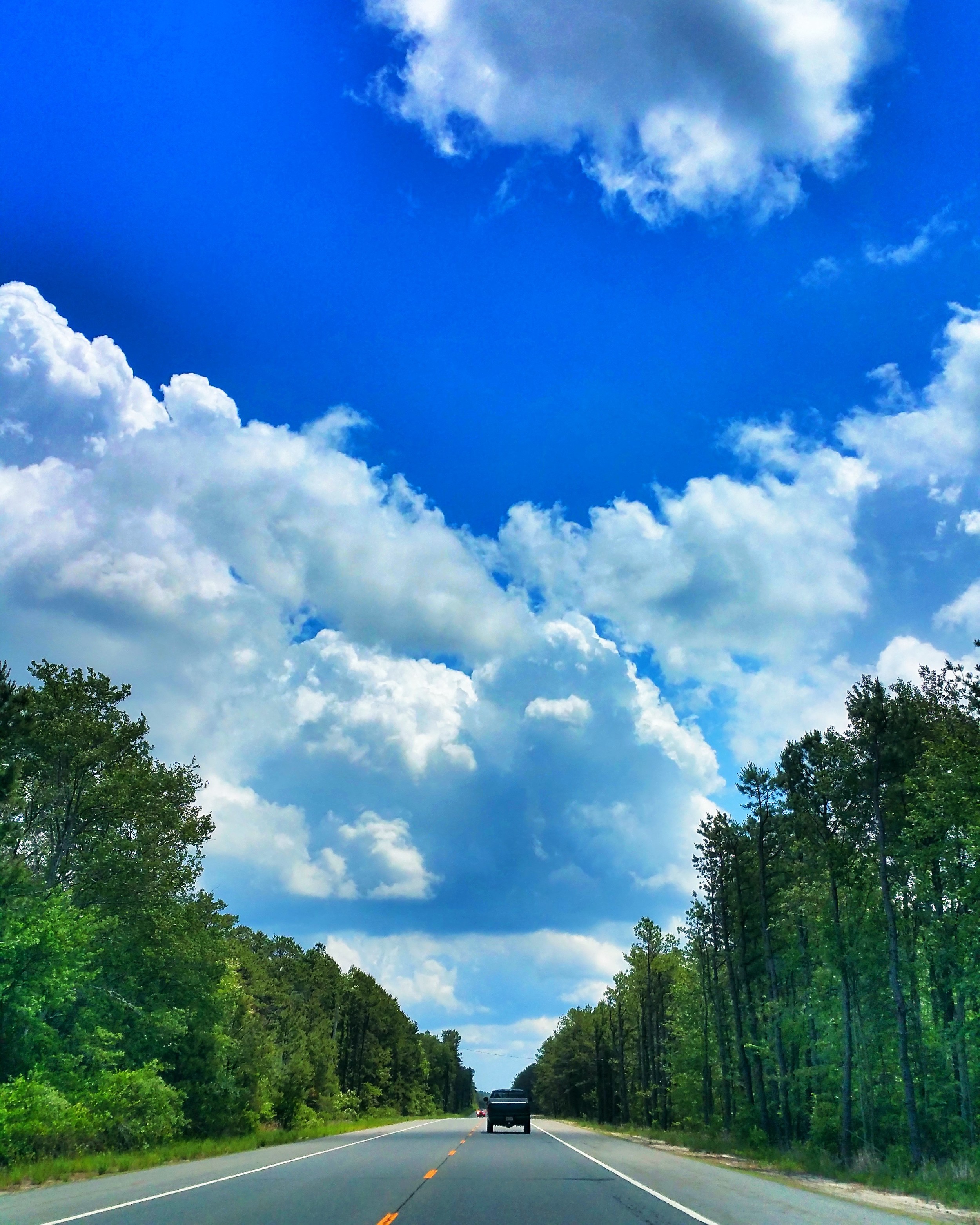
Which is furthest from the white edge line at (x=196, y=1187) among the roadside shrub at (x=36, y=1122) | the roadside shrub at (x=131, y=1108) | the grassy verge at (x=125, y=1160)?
the roadside shrub at (x=36, y=1122)

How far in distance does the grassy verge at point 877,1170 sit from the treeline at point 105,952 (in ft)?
64.6

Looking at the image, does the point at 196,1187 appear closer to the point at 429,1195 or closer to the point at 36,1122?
the point at 429,1195

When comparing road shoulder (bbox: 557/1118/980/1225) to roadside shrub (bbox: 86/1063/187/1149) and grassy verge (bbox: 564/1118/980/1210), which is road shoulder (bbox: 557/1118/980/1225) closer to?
grassy verge (bbox: 564/1118/980/1210)

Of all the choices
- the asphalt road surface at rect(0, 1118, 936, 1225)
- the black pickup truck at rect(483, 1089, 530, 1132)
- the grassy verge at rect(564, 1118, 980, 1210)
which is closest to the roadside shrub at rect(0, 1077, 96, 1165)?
the asphalt road surface at rect(0, 1118, 936, 1225)

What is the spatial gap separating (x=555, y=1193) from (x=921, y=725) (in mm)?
22659

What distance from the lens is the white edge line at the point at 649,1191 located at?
11922mm

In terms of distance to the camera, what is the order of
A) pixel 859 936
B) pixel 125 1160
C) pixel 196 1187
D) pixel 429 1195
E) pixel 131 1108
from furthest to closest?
pixel 859 936 → pixel 131 1108 → pixel 125 1160 → pixel 196 1187 → pixel 429 1195

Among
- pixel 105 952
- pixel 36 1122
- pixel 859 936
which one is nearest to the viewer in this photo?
pixel 36 1122

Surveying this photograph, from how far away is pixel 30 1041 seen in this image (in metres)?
25.2

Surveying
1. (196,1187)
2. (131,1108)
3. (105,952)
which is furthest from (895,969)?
(105,952)

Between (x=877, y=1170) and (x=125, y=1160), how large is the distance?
20.7 meters

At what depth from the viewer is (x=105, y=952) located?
31.0m

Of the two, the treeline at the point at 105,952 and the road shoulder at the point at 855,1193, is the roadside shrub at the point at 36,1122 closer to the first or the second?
the treeline at the point at 105,952

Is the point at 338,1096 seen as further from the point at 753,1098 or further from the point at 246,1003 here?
the point at 753,1098
